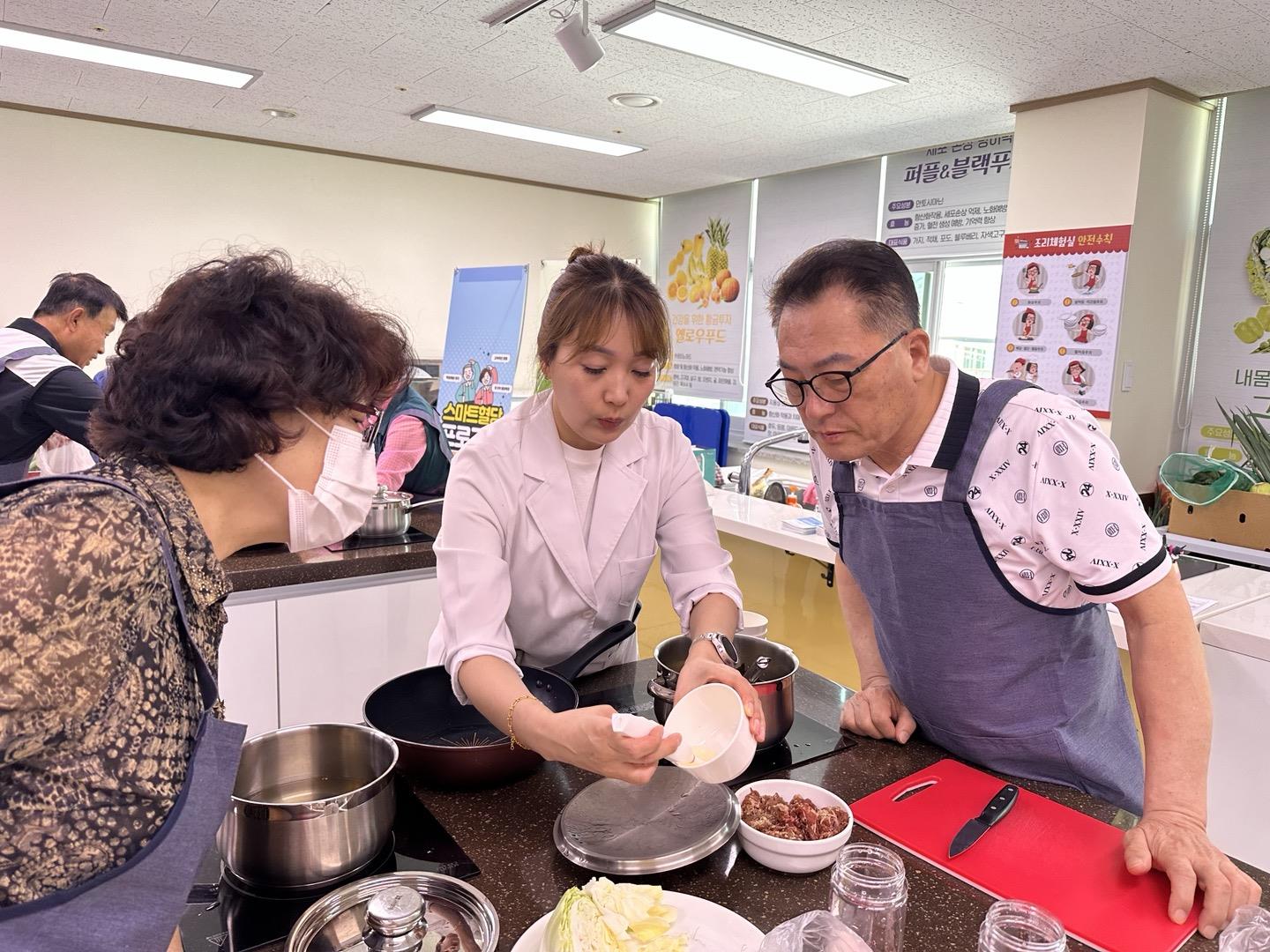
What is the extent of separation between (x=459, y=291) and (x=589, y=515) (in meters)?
2.90

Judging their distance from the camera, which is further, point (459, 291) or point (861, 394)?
point (459, 291)

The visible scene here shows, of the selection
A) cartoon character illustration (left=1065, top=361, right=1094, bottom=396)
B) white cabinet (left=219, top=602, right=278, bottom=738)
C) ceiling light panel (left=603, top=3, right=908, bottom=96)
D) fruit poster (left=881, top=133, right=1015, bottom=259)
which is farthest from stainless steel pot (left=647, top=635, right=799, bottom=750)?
fruit poster (left=881, top=133, right=1015, bottom=259)

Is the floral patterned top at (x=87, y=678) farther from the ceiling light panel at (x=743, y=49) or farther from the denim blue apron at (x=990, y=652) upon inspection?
the ceiling light panel at (x=743, y=49)

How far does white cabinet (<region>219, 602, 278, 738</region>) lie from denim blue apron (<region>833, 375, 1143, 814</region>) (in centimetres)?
200

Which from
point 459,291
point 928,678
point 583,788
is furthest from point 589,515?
point 459,291

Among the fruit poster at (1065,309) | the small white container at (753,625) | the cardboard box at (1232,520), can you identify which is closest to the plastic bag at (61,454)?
the small white container at (753,625)

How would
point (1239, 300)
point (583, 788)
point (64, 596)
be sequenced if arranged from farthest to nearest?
point (1239, 300) < point (583, 788) < point (64, 596)

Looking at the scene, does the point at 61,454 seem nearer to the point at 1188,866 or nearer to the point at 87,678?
the point at 87,678

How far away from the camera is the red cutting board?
0.97 m

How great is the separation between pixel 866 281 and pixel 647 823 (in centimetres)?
88

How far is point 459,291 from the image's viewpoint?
4.27 metres

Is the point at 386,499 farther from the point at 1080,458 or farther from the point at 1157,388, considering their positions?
the point at 1157,388

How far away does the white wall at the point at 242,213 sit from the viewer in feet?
19.1

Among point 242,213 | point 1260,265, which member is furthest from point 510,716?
point 242,213
